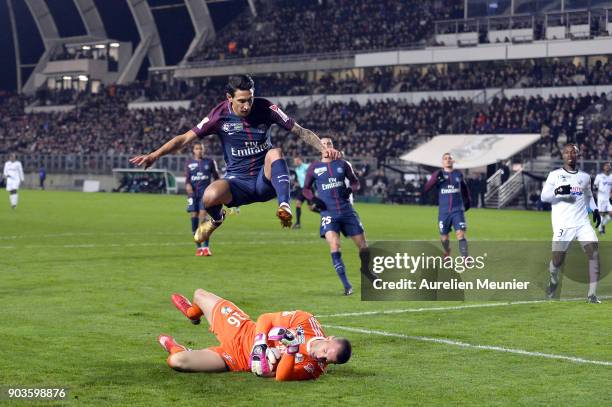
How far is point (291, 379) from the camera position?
29.9ft

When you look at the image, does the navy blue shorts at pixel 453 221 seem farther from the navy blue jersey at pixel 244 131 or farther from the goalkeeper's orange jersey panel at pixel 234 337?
the goalkeeper's orange jersey panel at pixel 234 337

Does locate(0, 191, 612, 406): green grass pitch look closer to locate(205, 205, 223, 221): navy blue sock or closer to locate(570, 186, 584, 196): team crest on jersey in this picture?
locate(205, 205, 223, 221): navy blue sock

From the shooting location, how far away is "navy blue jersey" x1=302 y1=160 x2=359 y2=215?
1653 centimetres

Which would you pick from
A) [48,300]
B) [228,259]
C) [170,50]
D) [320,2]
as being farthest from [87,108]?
[48,300]

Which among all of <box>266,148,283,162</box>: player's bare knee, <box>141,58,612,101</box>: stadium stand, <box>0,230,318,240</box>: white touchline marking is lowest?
<box>0,230,318,240</box>: white touchline marking

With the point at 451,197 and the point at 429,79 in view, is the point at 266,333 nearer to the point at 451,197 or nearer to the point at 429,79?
the point at 451,197

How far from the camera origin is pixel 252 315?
13641 mm

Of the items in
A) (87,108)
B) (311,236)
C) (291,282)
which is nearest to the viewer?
(291,282)

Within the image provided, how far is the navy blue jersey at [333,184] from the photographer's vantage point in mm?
16531

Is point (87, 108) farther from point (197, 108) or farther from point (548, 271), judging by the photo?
point (548, 271)

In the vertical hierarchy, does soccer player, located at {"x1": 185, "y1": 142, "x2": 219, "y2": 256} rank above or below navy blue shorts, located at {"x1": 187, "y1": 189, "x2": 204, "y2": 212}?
above

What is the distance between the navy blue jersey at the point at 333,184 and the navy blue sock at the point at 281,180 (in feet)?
17.6

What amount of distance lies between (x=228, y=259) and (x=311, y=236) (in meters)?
7.65

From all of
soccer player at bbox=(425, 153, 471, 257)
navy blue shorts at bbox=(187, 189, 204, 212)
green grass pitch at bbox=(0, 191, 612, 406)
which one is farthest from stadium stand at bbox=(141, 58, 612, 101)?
soccer player at bbox=(425, 153, 471, 257)
